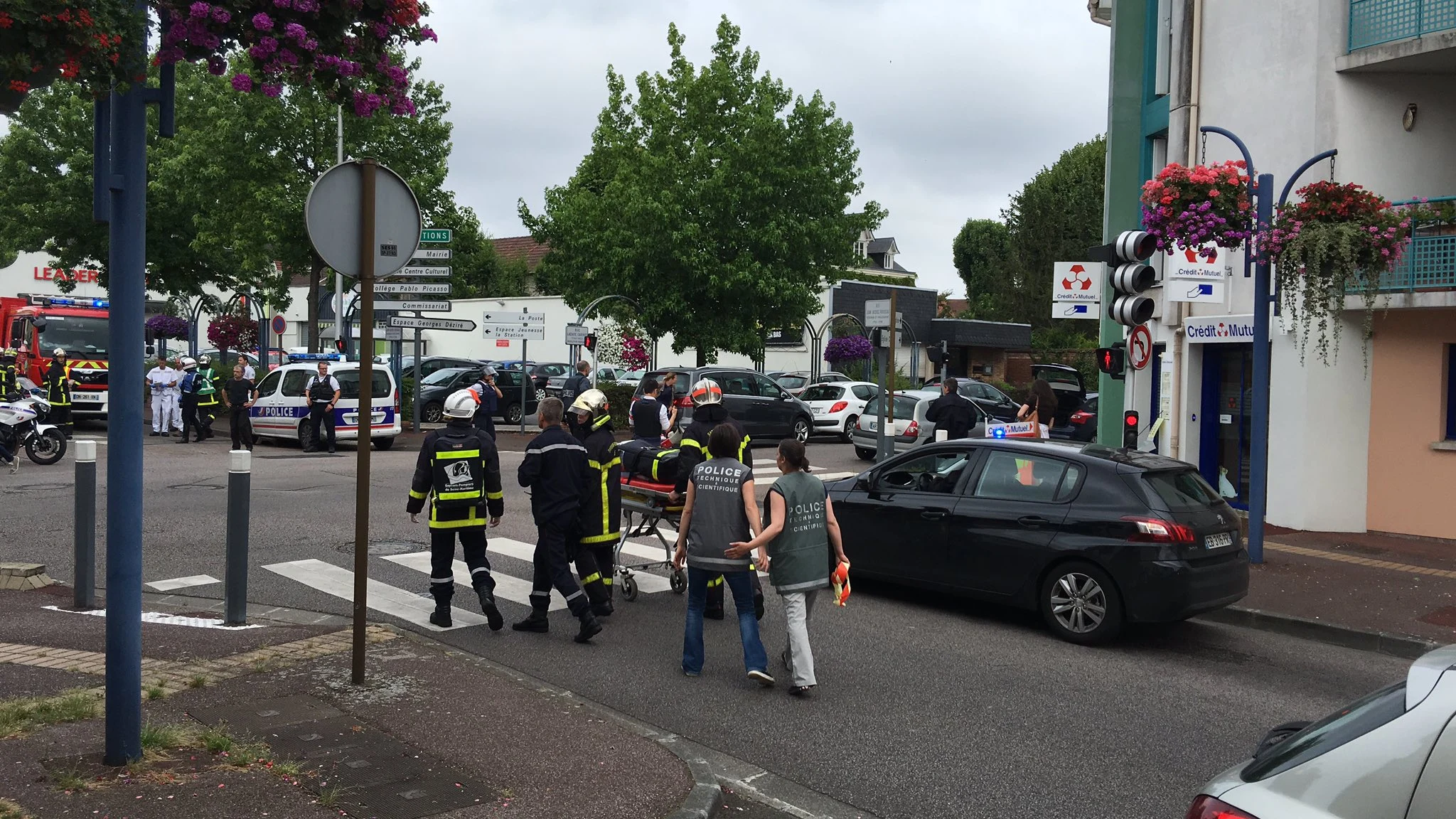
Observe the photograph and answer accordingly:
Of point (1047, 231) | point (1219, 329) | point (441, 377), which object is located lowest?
point (441, 377)

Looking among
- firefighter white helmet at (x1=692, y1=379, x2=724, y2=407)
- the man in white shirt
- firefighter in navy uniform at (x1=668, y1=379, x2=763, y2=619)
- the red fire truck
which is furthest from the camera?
the red fire truck

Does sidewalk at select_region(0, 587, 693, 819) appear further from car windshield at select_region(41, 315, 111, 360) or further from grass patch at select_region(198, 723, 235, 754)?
car windshield at select_region(41, 315, 111, 360)

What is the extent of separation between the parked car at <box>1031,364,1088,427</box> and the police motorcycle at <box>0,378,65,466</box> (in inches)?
781

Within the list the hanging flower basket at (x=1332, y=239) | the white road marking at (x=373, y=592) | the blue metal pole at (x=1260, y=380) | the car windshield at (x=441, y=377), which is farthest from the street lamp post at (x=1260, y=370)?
the car windshield at (x=441, y=377)

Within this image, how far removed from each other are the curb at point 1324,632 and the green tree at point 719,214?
2210cm

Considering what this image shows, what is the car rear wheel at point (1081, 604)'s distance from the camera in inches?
337

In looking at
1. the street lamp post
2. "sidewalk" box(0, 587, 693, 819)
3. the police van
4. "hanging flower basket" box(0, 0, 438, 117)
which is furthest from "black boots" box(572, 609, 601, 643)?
the police van

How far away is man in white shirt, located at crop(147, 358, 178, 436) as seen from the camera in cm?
2439

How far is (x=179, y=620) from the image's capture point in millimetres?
8477

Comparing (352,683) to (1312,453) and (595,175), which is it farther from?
(595,175)

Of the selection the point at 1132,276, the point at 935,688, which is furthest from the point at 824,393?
the point at 935,688

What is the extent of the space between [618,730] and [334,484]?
1189 centimetres

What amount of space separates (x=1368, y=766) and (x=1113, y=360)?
14434 mm

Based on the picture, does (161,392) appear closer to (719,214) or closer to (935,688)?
(719,214)
